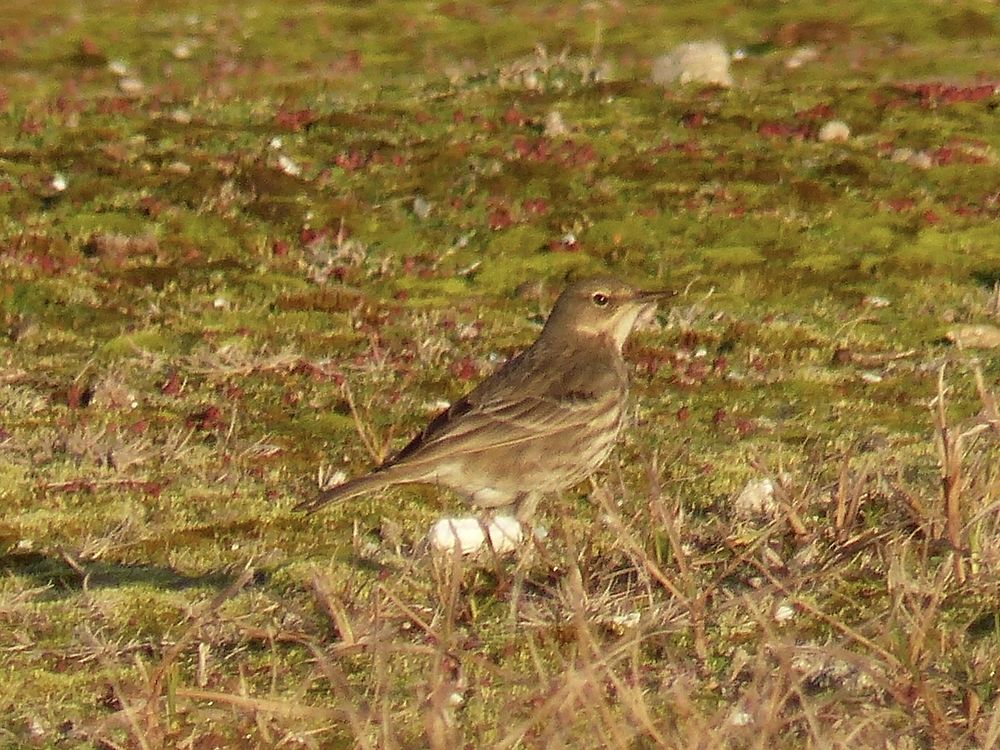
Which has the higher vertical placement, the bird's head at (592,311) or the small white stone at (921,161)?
the bird's head at (592,311)

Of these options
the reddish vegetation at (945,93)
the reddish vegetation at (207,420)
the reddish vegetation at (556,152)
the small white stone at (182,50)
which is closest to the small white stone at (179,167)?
the reddish vegetation at (556,152)

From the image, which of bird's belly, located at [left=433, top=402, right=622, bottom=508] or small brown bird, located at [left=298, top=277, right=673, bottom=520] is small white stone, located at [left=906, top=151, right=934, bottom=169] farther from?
bird's belly, located at [left=433, top=402, right=622, bottom=508]

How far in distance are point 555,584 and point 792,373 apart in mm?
4595

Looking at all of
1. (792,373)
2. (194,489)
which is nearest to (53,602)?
(194,489)

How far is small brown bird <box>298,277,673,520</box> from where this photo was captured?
9.84 meters

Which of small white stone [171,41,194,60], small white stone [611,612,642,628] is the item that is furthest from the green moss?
small white stone [171,41,194,60]

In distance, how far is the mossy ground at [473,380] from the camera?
7152 mm

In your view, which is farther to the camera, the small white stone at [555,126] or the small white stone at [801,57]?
the small white stone at [801,57]

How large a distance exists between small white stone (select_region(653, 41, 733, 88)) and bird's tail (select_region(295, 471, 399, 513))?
11.6 meters

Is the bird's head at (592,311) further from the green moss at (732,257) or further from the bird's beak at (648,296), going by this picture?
the green moss at (732,257)

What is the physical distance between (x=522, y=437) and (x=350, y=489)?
44.2 inches

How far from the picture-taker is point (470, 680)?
24.9 ft

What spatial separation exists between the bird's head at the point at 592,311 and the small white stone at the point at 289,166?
632cm

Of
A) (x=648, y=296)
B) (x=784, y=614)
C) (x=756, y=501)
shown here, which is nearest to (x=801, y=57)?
(x=648, y=296)
